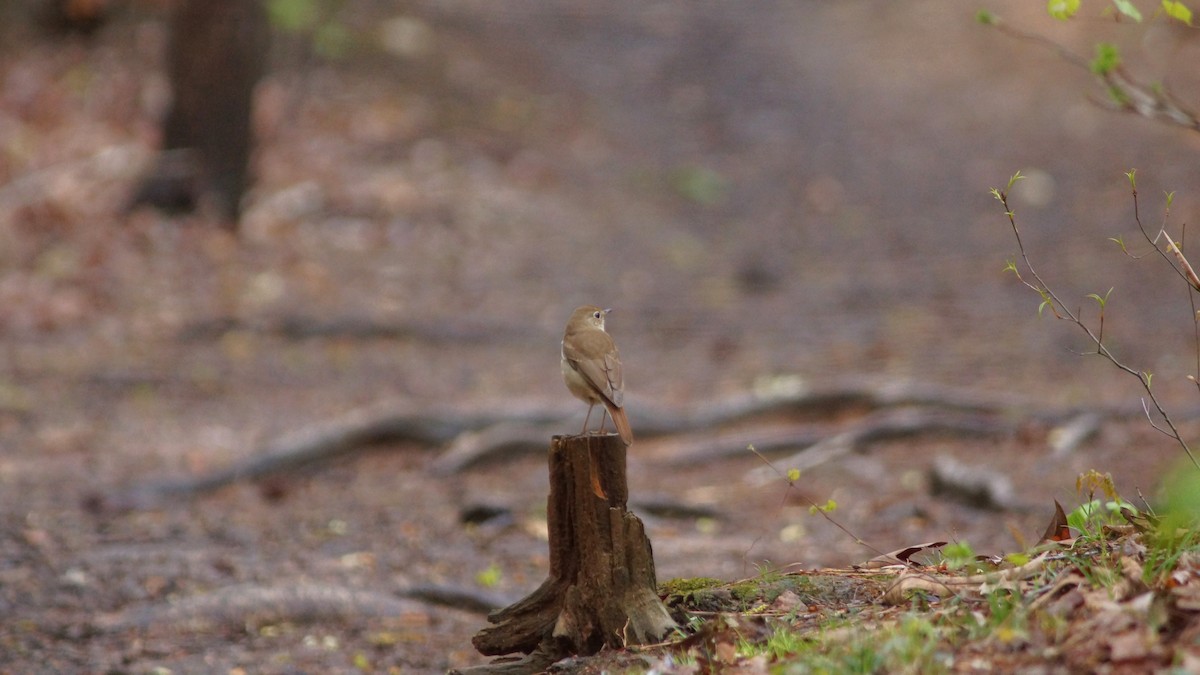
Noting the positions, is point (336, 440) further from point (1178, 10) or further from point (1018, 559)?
point (1178, 10)

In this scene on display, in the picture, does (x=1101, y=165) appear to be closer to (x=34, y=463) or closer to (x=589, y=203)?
(x=589, y=203)

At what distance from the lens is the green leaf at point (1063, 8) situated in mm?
3734

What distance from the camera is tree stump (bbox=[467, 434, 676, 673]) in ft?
12.4

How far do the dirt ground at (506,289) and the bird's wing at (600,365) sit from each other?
1.19m

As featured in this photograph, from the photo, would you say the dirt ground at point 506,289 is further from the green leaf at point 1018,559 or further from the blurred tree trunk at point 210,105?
the green leaf at point 1018,559

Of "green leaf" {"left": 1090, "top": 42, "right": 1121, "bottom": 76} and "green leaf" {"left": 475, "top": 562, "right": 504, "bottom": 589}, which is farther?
"green leaf" {"left": 475, "top": 562, "right": 504, "bottom": 589}

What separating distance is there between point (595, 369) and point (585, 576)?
76 cm

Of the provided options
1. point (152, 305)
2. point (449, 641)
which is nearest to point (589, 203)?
point (152, 305)

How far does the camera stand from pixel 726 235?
588 inches

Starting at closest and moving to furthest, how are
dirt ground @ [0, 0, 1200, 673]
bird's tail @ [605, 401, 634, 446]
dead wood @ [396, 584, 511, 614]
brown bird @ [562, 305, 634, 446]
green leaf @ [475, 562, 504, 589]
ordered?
bird's tail @ [605, 401, 634, 446]
brown bird @ [562, 305, 634, 446]
dead wood @ [396, 584, 511, 614]
green leaf @ [475, 562, 504, 589]
dirt ground @ [0, 0, 1200, 673]

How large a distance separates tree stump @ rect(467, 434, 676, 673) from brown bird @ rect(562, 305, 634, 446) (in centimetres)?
36

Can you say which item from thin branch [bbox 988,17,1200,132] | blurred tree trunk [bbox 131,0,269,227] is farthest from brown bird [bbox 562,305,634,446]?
blurred tree trunk [bbox 131,0,269,227]

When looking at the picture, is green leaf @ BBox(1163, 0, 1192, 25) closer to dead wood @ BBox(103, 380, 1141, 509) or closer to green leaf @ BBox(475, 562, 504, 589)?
green leaf @ BBox(475, 562, 504, 589)

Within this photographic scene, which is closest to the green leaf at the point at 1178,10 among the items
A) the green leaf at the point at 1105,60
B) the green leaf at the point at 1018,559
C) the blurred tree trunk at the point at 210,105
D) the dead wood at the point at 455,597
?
the green leaf at the point at 1105,60
